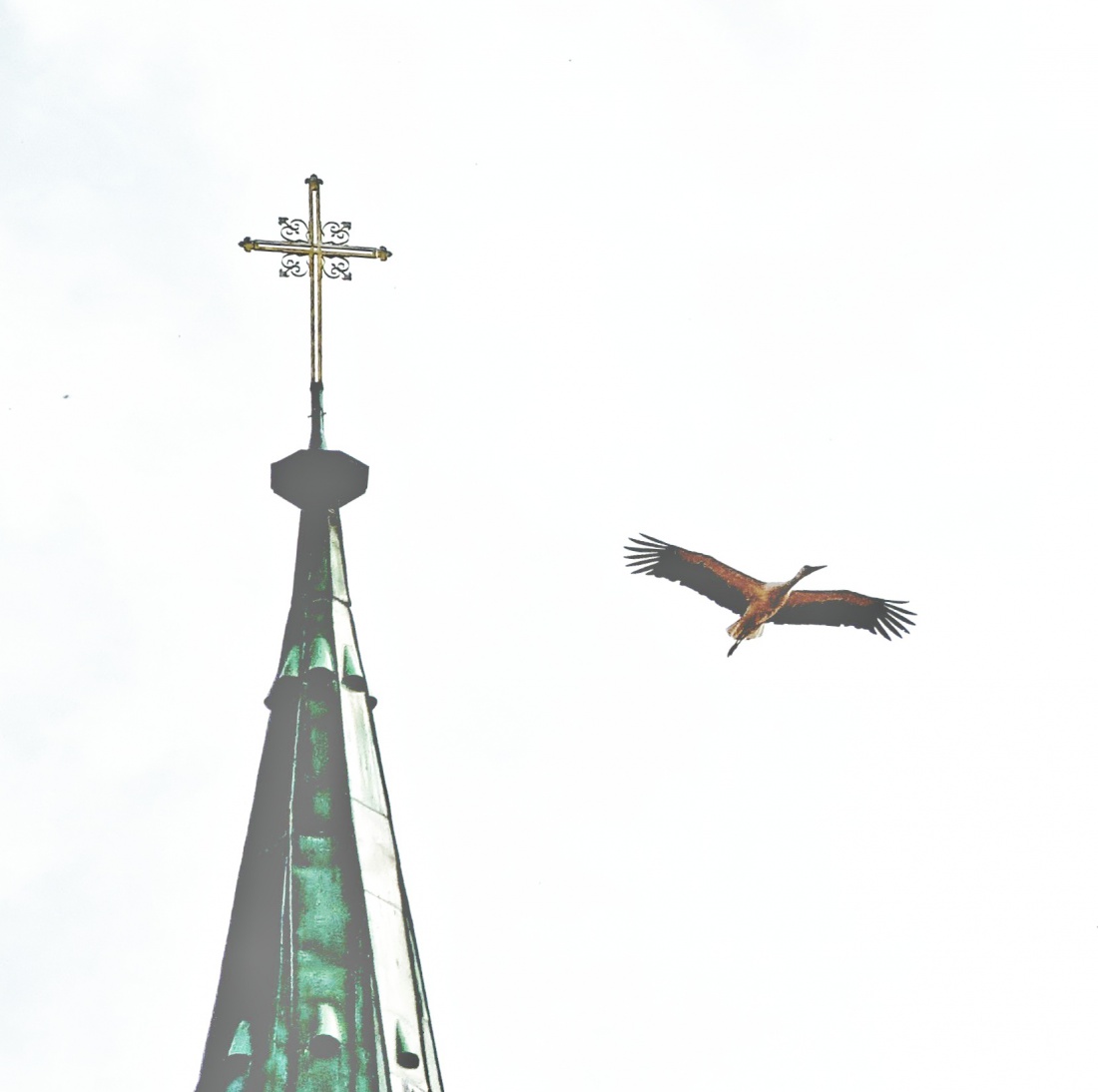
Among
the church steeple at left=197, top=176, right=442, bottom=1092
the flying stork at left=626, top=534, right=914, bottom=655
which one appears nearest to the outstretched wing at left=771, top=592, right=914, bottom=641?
the flying stork at left=626, top=534, right=914, bottom=655

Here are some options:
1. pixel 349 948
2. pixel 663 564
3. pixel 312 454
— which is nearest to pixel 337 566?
pixel 312 454

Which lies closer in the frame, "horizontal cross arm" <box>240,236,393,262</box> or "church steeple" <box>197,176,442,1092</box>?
"church steeple" <box>197,176,442,1092</box>

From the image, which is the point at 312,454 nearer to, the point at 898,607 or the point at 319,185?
the point at 319,185

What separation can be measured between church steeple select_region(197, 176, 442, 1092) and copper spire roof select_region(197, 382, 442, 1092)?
0.03ft

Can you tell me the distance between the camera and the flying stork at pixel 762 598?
25281 millimetres

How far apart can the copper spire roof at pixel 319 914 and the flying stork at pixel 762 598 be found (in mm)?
2690

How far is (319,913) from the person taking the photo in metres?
24.1

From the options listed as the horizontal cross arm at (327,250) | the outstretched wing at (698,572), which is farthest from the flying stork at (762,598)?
the horizontal cross arm at (327,250)

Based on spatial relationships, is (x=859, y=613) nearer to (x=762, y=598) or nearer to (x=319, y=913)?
(x=762, y=598)

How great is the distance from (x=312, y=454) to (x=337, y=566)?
149 centimetres

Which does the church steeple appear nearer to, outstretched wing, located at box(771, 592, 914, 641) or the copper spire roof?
the copper spire roof

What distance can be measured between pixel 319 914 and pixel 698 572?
4.27 meters

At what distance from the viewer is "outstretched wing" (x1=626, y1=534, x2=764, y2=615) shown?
25.5m

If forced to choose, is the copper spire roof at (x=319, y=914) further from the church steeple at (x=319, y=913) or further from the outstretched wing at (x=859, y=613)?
the outstretched wing at (x=859, y=613)
